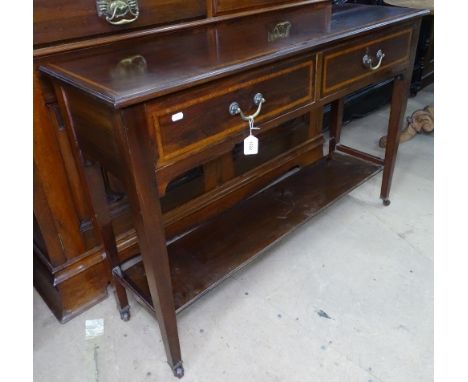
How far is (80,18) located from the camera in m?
1.13

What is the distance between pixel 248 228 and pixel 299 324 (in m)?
0.41

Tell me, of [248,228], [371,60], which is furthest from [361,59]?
[248,228]

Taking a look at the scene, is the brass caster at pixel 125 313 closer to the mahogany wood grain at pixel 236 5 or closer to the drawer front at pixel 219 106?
the drawer front at pixel 219 106

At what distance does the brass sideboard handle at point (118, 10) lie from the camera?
115 cm

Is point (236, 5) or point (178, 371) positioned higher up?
point (236, 5)

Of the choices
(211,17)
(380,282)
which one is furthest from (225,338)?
(211,17)

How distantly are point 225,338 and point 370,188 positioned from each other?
121 centimetres

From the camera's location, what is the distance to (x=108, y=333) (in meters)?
1.49

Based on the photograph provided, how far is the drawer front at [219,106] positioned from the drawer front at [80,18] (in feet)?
1.33

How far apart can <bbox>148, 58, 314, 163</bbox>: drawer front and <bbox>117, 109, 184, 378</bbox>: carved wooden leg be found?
0.13ft

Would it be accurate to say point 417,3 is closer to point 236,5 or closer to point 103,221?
point 236,5

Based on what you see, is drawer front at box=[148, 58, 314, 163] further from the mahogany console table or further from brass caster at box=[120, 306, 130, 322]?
brass caster at box=[120, 306, 130, 322]

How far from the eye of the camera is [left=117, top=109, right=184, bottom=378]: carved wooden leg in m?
0.91

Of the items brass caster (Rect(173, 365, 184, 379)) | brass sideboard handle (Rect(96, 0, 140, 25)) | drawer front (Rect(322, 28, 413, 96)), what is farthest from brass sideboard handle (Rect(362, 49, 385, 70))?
brass caster (Rect(173, 365, 184, 379))
